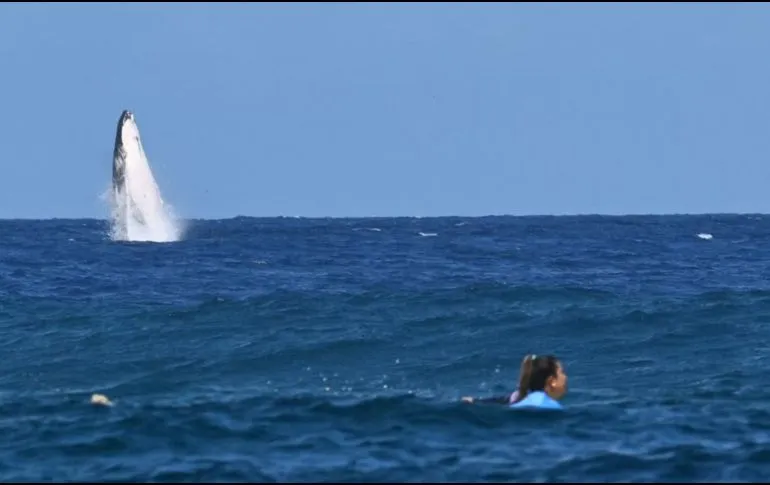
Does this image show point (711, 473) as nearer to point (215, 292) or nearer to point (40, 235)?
point (215, 292)

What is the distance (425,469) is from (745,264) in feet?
96.9

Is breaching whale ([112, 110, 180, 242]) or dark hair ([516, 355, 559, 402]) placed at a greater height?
breaching whale ([112, 110, 180, 242])

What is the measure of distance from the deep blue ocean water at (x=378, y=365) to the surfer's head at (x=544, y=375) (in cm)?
44

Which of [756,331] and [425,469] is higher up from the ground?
[756,331]

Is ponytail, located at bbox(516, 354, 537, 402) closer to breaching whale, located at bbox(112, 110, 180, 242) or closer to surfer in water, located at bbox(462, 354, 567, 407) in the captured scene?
surfer in water, located at bbox(462, 354, 567, 407)

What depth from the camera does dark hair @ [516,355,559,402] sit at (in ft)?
50.9

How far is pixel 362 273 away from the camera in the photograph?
37.3 meters

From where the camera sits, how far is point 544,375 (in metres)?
15.7

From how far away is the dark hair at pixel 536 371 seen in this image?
1551 centimetres

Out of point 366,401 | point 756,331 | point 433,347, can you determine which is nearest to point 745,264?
point 756,331

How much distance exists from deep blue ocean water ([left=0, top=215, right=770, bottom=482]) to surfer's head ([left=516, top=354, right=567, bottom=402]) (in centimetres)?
44

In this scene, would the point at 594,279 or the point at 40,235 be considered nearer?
the point at 594,279

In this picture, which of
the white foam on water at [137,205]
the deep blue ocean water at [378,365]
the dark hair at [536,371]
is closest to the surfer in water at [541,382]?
the dark hair at [536,371]

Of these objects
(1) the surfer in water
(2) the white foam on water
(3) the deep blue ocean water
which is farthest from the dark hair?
(2) the white foam on water
